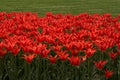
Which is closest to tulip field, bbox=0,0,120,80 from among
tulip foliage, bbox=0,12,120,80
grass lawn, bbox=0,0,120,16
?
tulip foliage, bbox=0,12,120,80

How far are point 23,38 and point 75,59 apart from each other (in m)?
1.16

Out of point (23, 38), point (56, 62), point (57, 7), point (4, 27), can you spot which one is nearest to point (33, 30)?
point (4, 27)

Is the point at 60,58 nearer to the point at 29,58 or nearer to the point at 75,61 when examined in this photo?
the point at 75,61

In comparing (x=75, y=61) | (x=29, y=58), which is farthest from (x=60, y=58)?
(x=29, y=58)

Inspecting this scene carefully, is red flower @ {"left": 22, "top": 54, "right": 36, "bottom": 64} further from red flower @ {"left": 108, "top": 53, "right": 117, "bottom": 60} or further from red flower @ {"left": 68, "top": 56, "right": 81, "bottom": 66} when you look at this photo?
red flower @ {"left": 108, "top": 53, "right": 117, "bottom": 60}

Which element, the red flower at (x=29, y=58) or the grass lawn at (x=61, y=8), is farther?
the grass lawn at (x=61, y=8)

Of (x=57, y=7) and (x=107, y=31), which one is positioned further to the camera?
(x=57, y=7)

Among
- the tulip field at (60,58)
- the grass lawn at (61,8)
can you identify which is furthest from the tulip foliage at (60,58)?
the grass lawn at (61,8)

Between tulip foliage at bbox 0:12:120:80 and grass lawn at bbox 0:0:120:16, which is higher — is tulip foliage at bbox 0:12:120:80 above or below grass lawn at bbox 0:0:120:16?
above

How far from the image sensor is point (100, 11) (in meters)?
21.3

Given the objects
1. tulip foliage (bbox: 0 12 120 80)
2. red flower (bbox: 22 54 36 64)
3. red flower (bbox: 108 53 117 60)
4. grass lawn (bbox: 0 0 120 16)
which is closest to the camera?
red flower (bbox: 22 54 36 64)

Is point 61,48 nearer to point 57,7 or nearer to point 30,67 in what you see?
point 30,67

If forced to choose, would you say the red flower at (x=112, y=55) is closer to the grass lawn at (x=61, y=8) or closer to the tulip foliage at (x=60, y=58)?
the tulip foliage at (x=60, y=58)

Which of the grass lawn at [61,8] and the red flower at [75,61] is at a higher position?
the red flower at [75,61]
